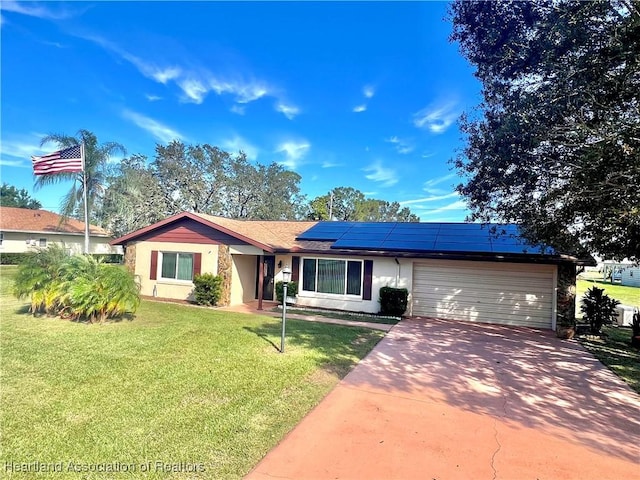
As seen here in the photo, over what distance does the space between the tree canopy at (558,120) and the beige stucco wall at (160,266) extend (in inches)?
408

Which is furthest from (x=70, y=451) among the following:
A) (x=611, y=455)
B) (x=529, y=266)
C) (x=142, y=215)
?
(x=142, y=215)

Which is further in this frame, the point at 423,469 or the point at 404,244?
the point at 404,244

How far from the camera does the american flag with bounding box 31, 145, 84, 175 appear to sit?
56.6 feet

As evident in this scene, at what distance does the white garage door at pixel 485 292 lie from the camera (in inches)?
476

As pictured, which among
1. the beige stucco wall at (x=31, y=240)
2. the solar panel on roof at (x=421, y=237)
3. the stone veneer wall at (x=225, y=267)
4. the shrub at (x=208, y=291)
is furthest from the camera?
the beige stucco wall at (x=31, y=240)

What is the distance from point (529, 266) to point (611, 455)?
30.4ft

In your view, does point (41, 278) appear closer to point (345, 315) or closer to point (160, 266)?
point (160, 266)

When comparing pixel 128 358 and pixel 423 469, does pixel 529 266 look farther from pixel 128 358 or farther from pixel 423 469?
pixel 128 358

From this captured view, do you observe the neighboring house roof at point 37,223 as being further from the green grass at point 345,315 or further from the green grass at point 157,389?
the green grass at point 157,389

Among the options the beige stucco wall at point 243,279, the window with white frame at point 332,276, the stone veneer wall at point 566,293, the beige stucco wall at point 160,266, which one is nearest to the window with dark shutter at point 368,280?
the window with white frame at point 332,276

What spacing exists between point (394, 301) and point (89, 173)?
24.9 m

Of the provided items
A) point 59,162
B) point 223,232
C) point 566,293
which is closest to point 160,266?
point 223,232

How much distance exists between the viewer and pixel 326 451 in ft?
12.6

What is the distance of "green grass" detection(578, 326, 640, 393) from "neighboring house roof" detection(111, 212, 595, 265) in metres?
2.53
